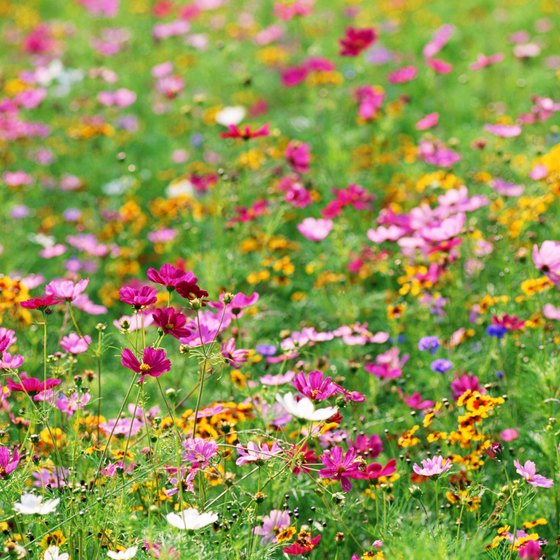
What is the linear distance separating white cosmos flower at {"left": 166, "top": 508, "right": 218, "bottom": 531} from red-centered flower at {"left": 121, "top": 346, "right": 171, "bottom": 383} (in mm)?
268

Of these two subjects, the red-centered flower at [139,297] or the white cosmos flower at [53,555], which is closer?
the white cosmos flower at [53,555]

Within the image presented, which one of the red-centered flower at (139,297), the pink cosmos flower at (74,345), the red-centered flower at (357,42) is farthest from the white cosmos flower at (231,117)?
the red-centered flower at (139,297)

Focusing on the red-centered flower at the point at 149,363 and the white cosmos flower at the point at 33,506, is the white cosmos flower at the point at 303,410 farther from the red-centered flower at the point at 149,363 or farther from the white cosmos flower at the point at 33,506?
the white cosmos flower at the point at 33,506

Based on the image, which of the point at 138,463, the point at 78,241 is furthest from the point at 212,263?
the point at 138,463

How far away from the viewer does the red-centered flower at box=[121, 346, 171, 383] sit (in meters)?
1.53

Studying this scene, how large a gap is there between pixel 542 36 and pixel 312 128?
188 cm

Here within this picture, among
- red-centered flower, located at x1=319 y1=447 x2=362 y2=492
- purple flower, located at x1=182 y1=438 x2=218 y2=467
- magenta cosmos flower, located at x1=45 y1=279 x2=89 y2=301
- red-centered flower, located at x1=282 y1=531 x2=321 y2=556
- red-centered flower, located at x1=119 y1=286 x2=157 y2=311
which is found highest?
red-centered flower, located at x1=119 y1=286 x2=157 y2=311

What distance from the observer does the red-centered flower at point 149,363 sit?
60.2 inches

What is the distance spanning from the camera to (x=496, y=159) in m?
3.15

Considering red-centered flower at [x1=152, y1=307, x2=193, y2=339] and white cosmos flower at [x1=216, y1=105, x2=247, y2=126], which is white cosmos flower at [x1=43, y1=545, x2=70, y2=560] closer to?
red-centered flower at [x1=152, y1=307, x2=193, y2=339]

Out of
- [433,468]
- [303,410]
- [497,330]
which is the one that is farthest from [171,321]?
[497,330]

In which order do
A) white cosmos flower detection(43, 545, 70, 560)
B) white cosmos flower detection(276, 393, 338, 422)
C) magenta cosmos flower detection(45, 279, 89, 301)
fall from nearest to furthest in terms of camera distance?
white cosmos flower detection(276, 393, 338, 422) → white cosmos flower detection(43, 545, 70, 560) → magenta cosmos flower detection(45, 279, 89, 301)

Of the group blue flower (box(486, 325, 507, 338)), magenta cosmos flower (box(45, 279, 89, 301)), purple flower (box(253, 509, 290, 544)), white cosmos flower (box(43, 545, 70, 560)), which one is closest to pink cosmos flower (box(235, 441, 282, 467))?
purple flower (box(253, 509, 290, 544))

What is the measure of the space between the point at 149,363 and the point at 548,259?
1.01 meters
